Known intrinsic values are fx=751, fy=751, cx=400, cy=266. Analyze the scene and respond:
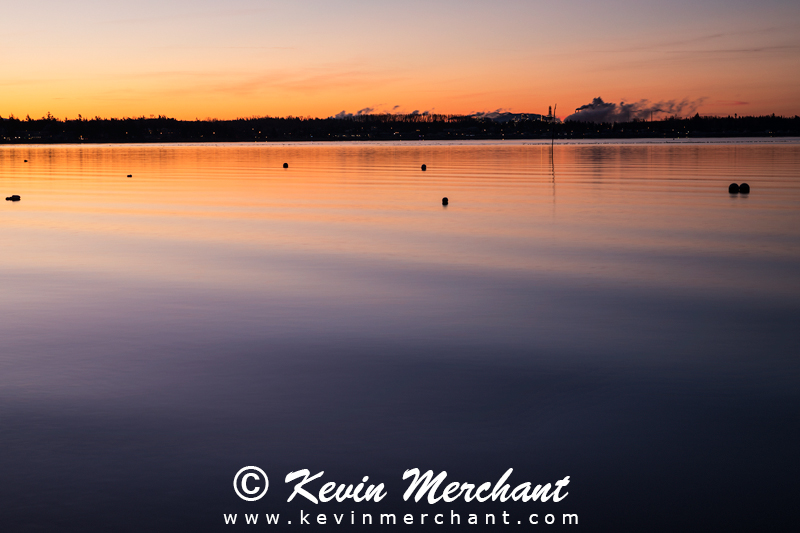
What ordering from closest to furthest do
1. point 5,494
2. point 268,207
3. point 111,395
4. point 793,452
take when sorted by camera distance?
point 5,494 → point 793,452 → point 111,395 → point 268,207

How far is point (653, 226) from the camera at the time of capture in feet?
96.5

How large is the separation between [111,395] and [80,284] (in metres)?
9.37

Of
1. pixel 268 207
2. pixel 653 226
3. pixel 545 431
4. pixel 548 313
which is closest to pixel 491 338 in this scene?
pixel 548 313

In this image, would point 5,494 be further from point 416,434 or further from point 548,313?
point 548,313

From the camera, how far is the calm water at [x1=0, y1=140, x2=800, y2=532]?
738 cm

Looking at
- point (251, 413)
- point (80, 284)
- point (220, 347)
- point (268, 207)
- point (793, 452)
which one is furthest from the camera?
point (268, 207)

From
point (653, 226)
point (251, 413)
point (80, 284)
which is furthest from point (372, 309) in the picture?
point (653, 226)

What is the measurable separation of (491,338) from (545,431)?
167 inches

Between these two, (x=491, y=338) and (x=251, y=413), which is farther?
(x=491, y=338)

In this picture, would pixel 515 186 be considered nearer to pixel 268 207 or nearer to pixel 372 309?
pixel 268 207

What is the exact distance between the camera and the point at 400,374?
1098cm

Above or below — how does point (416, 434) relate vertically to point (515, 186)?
below

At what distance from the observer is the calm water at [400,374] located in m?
7.38

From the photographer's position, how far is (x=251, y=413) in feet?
30.6
